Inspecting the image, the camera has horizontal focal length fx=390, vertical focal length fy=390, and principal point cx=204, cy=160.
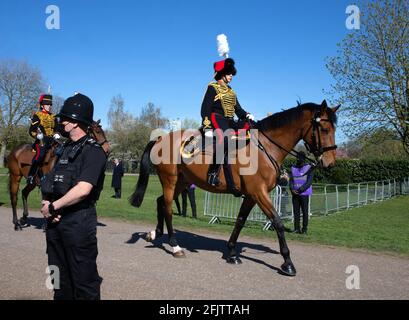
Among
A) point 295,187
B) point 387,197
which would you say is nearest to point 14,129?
point 387,197

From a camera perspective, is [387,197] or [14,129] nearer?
[387,197]

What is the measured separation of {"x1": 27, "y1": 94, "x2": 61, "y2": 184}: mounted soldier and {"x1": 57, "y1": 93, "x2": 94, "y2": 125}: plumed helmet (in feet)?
20.1

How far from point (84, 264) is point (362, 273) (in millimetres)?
5081

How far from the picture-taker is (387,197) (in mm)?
27578

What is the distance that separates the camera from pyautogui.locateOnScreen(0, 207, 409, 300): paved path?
539 cm

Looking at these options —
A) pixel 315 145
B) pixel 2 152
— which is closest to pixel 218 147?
pixel 315 145

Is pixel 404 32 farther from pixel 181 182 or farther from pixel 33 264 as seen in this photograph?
pixel 33 264

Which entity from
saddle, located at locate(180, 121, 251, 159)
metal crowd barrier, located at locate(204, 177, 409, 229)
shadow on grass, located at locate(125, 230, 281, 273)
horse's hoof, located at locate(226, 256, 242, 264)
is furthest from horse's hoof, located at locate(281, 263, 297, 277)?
metal crowd barrier, located at locate(204, 177, 409, 229)

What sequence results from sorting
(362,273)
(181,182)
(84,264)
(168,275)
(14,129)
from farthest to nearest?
1. (14,129)
2. (181,182)
3. (362,273)
4. (168,275)
5. (84,264)

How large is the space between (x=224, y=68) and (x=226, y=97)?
58cm

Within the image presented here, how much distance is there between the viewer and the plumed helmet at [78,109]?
3686 millimetres

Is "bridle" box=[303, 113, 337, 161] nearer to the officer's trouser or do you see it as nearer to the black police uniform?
the black police uniform

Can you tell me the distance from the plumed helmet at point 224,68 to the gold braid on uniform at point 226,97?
0.84 feet

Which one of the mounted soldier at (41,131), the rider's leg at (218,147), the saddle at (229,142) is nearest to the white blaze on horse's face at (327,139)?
the saddle at (229,142)
